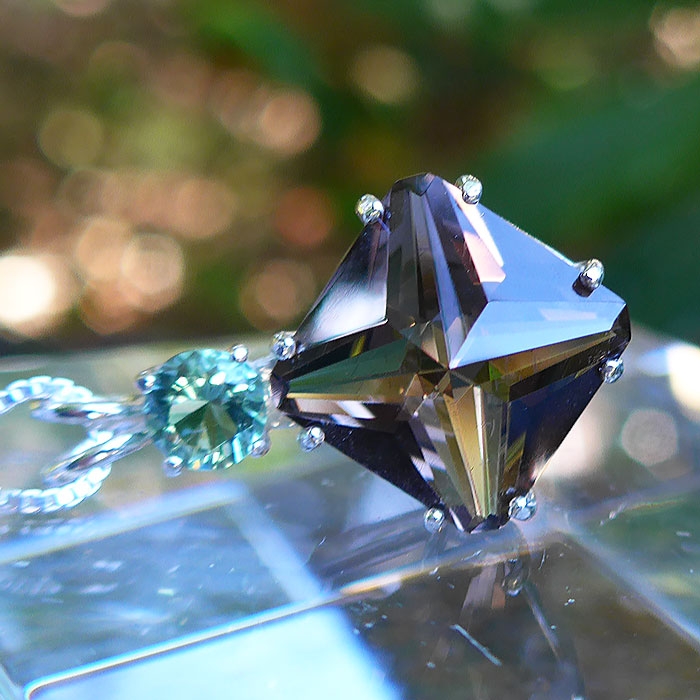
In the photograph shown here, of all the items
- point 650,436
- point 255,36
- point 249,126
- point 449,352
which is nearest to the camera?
point 449,352

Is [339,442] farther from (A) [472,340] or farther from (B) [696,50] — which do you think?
(B) [696,50]

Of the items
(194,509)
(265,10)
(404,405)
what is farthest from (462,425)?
(265,10)

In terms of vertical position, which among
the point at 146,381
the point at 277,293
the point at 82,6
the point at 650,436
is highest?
the point at 82,6

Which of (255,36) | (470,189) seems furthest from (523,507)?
(255,36)

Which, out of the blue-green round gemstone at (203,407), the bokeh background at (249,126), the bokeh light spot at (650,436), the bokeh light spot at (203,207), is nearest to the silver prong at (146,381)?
the blue-green round gemstone at (203,407)

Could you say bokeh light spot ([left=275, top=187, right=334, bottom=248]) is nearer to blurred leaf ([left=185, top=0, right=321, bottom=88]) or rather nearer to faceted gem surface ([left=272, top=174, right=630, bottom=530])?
blurred leaf ([left=185, top=0, right=321, bottom=88])

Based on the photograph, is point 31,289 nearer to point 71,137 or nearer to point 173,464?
point 71,137

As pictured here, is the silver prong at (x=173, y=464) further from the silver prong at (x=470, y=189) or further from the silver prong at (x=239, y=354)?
the silver prong at (x=470, y=189)
